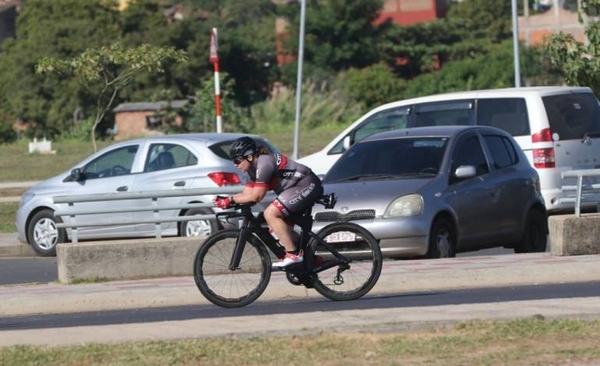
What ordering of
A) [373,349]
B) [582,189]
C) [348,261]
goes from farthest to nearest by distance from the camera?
[582,189] < [348,261] < [373,349]

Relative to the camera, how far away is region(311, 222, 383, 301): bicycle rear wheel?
38.1ft

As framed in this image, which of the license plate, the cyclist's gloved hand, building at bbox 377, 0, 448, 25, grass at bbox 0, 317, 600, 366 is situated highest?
building at bbox 377, 0, 448, 25

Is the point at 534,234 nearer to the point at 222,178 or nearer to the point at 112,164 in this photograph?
the point at 222,178

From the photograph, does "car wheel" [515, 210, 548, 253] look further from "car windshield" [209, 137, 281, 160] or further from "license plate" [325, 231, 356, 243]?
"license plate" [325, 231, 356, 243]

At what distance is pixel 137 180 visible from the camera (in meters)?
18.7

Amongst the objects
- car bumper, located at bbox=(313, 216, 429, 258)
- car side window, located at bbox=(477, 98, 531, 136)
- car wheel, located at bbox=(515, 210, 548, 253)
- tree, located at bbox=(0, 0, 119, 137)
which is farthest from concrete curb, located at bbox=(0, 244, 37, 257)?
tree, located at bbox=(0, 0, 119, 137)

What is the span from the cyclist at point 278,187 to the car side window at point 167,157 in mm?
7040

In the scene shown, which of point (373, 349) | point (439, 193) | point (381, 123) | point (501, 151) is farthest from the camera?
point (381, 123)

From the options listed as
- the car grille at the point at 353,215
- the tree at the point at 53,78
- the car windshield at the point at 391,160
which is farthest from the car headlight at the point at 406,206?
the tree at the point at 53,78

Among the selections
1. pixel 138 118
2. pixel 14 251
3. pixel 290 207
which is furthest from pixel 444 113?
pixel 138 118

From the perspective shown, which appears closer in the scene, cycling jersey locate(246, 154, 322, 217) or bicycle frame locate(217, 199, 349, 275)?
cycling jersey locate(246, 154, 322, 217)

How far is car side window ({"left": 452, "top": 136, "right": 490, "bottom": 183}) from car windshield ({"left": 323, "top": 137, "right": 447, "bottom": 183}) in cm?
19

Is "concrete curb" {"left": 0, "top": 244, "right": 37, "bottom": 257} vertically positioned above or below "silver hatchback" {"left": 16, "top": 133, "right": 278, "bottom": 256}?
below

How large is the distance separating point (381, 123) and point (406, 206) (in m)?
5.54
